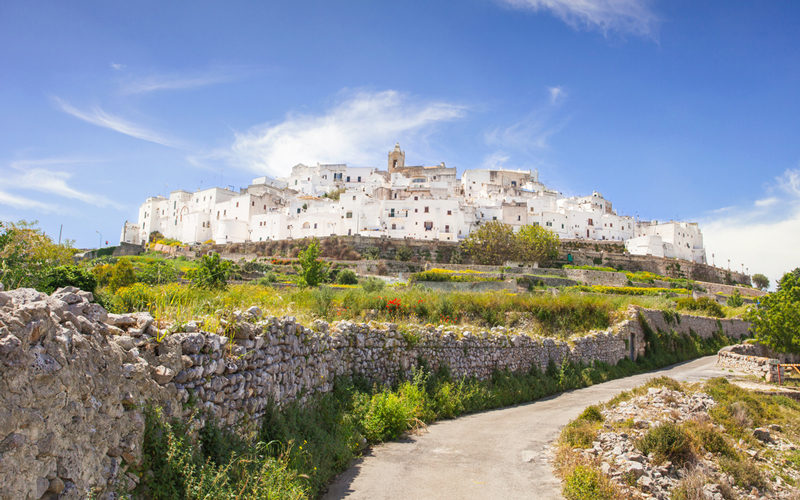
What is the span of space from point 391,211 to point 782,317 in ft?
163

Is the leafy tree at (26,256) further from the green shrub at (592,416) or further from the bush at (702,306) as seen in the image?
the bush at (702,306)

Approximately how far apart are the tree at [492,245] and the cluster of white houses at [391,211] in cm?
748

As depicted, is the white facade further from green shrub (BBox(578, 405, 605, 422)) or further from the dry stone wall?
the dry stone wall

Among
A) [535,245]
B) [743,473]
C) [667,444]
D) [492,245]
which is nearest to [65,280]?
[667,444]

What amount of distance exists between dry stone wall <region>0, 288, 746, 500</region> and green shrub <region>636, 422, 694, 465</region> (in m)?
5.66

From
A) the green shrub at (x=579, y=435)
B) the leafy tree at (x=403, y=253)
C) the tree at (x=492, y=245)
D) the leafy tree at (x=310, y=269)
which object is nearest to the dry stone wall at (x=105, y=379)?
the green shrub at (x=579, y=435)

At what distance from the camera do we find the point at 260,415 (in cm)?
627

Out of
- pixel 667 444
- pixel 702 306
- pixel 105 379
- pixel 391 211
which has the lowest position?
pixel 667 444

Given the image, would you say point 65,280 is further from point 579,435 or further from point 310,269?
point 310,269

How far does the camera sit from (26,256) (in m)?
13.1

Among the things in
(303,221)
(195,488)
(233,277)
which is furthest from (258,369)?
(303,221)

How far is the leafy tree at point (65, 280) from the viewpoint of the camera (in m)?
9.33

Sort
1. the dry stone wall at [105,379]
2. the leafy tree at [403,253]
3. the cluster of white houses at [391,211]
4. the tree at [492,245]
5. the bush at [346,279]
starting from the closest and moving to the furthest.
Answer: the dry stone wall at [105,379], the bush at [346,279], the leafy tree at [403,253], the tree at [492,245], the cluster of white houses at [391,211]

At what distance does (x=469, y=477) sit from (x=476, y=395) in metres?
5.09
